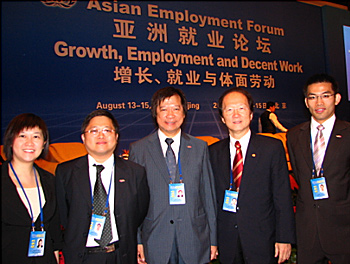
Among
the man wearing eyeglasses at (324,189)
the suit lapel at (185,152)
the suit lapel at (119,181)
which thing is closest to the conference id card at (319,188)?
the man wearing eyeglasses at (324,189)

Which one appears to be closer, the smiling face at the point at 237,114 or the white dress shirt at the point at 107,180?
the white dress shirt at the point at 107,180

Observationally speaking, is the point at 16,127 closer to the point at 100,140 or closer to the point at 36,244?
the point at 100,140

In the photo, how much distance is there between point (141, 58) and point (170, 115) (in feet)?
14.2

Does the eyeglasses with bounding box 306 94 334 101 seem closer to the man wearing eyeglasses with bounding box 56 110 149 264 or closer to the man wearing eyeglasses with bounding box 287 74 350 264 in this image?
the man wearing eyeglasses with bounding box 287 74 350 264

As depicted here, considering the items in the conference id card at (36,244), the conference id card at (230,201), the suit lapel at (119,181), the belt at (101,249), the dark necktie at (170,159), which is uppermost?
the dark necktie at (170,159)

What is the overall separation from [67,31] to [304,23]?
22.1 feet

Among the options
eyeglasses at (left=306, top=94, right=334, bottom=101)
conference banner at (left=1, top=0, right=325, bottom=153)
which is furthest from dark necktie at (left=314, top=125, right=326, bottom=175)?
conference banner at (left=1, top=0, right=325, bottom=153)

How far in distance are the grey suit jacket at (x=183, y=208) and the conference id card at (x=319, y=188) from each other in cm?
77

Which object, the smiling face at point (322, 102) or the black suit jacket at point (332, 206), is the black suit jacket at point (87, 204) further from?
the smiling face at point (322, 102)

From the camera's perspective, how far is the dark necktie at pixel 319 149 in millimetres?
2236

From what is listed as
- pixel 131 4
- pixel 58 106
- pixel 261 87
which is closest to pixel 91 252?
pixel 58 106

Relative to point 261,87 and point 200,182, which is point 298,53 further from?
point 200,182

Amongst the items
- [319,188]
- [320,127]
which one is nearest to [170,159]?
[319,188]

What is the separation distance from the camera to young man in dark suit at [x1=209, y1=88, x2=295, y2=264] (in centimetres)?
201
